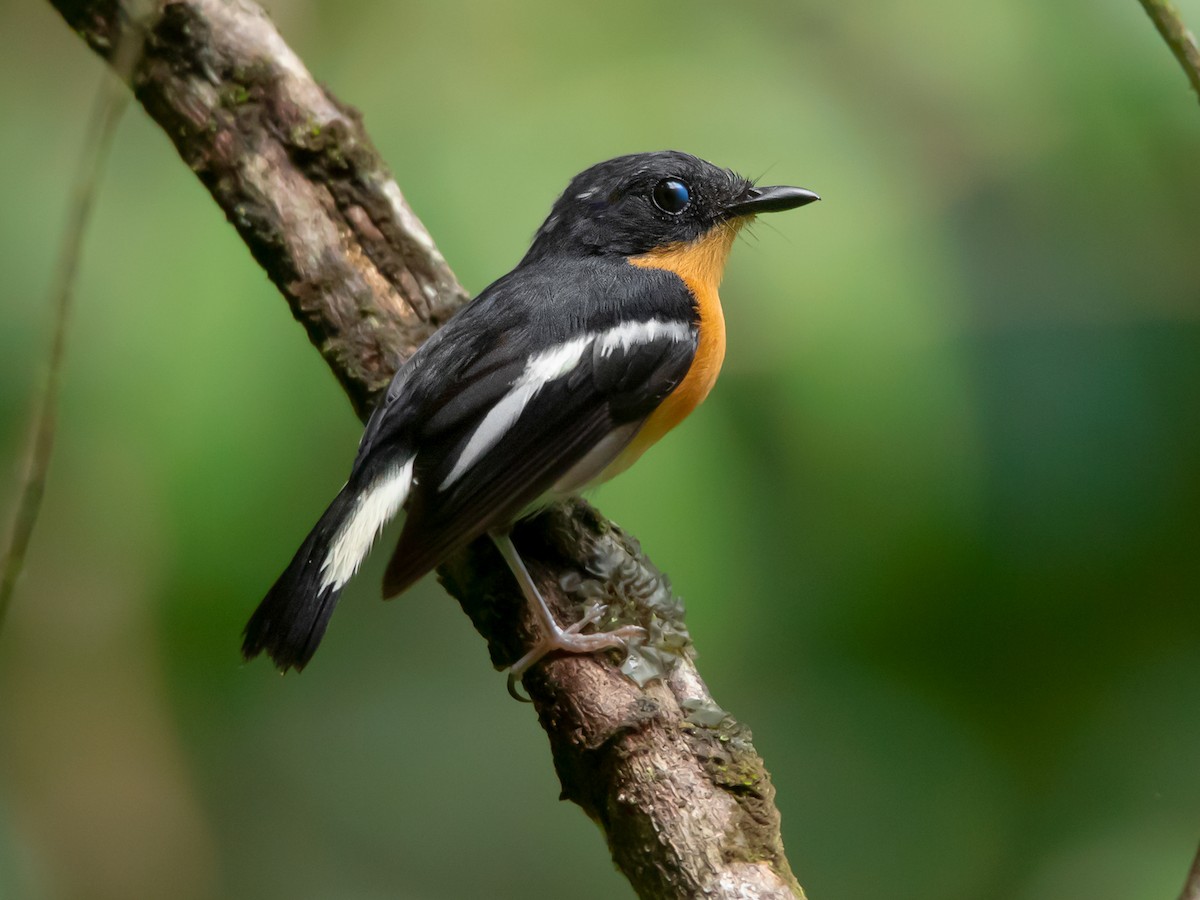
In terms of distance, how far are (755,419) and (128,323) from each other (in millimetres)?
1330

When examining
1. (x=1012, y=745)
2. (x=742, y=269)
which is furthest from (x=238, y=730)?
(x=1012, y=745)

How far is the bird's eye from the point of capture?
2529mm

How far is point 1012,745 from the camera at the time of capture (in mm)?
2592

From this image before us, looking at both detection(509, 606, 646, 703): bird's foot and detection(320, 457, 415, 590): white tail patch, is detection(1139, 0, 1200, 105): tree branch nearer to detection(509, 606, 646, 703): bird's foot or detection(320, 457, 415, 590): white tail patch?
detection(509, 606, 646, 703): bird's foot

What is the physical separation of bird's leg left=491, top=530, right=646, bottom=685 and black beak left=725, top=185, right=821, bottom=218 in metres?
0.91

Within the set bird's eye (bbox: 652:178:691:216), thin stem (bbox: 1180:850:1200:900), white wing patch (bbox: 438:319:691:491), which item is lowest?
thin stem (bbox: 1180:850:1200:900)

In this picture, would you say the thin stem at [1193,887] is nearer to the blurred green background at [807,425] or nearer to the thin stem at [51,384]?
the blurred green background at [807,425]

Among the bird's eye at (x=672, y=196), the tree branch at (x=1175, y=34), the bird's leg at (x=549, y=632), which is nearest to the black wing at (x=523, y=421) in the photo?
the bird's leg at (x=549, y=632)

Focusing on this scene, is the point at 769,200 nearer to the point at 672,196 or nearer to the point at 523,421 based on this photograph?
the point at 672,196

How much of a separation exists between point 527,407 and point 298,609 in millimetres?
554

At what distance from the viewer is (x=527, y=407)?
2.15m

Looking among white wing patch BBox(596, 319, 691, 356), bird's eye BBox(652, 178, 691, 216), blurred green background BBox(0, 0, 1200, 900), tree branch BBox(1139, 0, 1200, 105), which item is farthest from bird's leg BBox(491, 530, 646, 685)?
tree branch BBox(1139, 0, 1200, 105)

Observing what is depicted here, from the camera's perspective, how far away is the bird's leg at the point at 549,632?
202cm

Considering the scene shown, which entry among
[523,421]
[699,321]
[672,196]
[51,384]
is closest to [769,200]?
[672,196]
